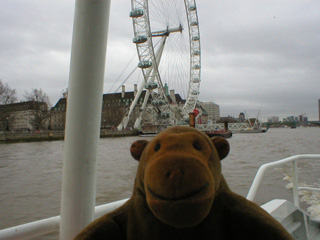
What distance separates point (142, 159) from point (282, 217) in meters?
1.16

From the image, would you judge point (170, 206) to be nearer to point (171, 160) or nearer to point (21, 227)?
point (171, 160)

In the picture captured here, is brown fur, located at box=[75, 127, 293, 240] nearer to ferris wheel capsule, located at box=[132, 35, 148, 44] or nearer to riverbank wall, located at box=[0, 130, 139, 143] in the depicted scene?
ferris wheel capsule, located at box=[132, 35, 148, 44]

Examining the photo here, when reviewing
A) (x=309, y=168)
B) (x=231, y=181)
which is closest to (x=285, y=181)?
(x=231, y=181)

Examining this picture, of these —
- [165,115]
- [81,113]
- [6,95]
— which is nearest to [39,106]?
[6,95]

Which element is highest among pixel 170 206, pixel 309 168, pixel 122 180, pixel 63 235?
pixel 170 206

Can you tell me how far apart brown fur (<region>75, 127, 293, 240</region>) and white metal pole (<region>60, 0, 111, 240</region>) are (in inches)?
9.0

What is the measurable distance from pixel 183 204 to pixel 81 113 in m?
0.47

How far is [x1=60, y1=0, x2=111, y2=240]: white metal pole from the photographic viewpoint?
0.82 metres

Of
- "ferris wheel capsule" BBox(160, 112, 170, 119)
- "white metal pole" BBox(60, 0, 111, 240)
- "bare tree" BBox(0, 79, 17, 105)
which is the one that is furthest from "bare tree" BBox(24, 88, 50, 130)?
"white metal pole" BBox(60, 0, 111, 240)

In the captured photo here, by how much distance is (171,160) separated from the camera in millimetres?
547

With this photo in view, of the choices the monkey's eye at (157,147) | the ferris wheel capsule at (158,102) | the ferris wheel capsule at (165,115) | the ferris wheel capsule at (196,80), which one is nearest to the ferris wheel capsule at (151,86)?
the ferris wheel capsule at (158,102)

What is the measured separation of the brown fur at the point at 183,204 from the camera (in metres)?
0.52

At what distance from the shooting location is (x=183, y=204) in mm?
511

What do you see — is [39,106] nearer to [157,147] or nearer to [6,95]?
[6,95]
